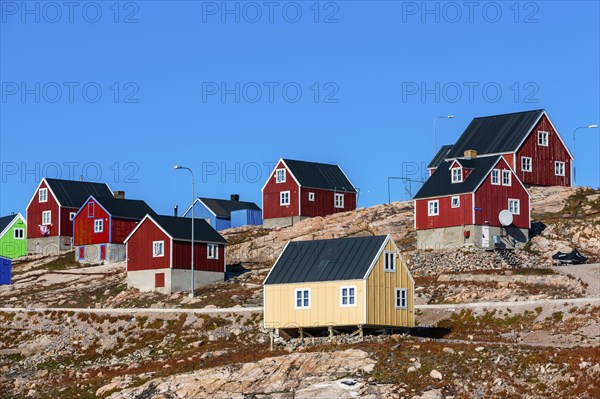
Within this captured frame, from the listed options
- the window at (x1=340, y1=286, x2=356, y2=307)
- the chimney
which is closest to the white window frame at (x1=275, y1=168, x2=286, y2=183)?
the chimney

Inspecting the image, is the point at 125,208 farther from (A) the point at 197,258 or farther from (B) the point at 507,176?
(B) the point at 507,176

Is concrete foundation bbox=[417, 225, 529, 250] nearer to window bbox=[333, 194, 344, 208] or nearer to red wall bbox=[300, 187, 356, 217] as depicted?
→ red wall bbox=[300, 187, 356, 217]

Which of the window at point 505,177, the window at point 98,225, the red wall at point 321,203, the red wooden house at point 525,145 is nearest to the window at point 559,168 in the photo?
the red wooden house at point 525,145

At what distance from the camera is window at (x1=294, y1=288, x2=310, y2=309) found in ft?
243

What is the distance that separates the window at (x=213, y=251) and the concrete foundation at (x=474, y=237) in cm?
1638

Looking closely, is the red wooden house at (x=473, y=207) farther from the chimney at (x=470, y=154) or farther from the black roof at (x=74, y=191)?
the black roof at (x=74, y=191)

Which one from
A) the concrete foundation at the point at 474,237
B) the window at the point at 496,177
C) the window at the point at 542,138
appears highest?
the window at the point at 542,138

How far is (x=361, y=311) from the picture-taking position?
7181 cm

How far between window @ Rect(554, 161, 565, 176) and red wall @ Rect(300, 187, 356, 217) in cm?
2270

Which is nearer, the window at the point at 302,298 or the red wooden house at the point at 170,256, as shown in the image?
the window at the point at 302,298

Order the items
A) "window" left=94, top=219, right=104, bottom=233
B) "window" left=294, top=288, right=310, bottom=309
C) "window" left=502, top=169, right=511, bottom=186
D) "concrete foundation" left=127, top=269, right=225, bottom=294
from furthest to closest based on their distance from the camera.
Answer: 1. "window" left=94, top=219, right=104, bottom=233
2. "window" left=502, top=169, right=511, bottom=186
3. "concrete foundation" left=127, top=269, right=225, bottom=294
4. "window" left=294, top=288, right=310, bottom=309

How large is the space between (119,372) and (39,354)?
14.8 m

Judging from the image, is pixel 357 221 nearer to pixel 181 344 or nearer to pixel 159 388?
pixel 181 344

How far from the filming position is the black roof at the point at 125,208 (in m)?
124
